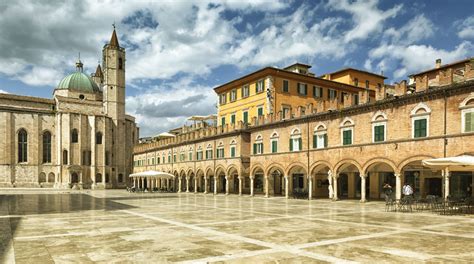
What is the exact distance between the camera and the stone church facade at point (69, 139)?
207 ft

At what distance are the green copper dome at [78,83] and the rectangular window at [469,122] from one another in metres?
75.4

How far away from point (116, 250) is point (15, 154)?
210ft

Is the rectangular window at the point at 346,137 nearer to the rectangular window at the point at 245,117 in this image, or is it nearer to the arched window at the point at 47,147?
the rectangular window at the point at 245,117

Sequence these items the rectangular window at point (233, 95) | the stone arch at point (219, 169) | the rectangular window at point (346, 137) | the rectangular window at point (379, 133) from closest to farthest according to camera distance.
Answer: the rectangular window at point (379, 133)
the rectangular window at point (346, 137)
the stone arch at point (219, 169)
the rectangular window at point (233, 95)

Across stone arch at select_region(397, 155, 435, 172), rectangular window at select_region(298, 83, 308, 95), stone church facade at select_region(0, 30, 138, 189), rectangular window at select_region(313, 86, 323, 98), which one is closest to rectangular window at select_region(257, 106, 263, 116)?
rectangular window at select_region(298, 83, 308, 95)

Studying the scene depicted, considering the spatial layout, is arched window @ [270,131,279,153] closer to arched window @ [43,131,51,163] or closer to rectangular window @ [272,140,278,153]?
rectangular window @ [272,140,278,153]

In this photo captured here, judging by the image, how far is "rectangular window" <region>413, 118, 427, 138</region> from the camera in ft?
73.3

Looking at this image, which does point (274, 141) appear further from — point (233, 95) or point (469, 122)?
point (469, 122)

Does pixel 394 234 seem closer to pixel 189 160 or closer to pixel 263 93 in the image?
pixel 263 93

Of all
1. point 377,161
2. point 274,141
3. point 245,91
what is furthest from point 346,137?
point 245,91

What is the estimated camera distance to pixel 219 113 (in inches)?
1854

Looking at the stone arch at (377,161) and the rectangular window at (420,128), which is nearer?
the rectangular window at (420,128)

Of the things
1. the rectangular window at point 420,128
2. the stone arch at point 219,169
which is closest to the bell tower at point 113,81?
the stone arch at point 219,169

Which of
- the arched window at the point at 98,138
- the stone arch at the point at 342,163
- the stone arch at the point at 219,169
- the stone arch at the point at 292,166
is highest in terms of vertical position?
the arched window at the point at 98,138
